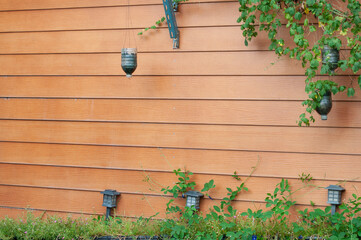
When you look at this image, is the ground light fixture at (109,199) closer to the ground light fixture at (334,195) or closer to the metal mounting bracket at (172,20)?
the metal mounting bracket at (172,20)

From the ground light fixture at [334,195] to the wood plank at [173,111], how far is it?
0.45 m

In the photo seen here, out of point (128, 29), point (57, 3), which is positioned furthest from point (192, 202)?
point (57, 3)

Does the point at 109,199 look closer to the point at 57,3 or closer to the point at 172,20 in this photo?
the point at 172,20

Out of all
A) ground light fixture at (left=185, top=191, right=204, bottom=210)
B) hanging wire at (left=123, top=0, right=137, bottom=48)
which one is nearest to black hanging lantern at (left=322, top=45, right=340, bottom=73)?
ground light fixture at (left=185, top=191, right=204, bottom=210)

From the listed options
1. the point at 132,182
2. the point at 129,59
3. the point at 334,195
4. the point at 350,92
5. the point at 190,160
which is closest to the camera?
the point at 350,92

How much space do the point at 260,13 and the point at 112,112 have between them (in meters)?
1.40

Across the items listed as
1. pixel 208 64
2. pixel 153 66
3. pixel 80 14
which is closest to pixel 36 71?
pixel 80 14

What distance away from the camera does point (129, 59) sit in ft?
10.7

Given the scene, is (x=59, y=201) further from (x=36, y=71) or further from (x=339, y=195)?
(x=339, y=195)

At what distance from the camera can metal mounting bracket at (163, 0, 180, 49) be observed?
323cm

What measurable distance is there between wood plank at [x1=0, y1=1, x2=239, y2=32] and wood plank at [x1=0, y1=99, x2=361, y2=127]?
62cm

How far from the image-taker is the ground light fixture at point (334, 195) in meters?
3.04

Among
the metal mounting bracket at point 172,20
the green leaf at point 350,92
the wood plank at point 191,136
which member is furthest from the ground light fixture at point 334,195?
the metal mounting bracket at point 172,20

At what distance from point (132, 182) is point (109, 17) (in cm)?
136
